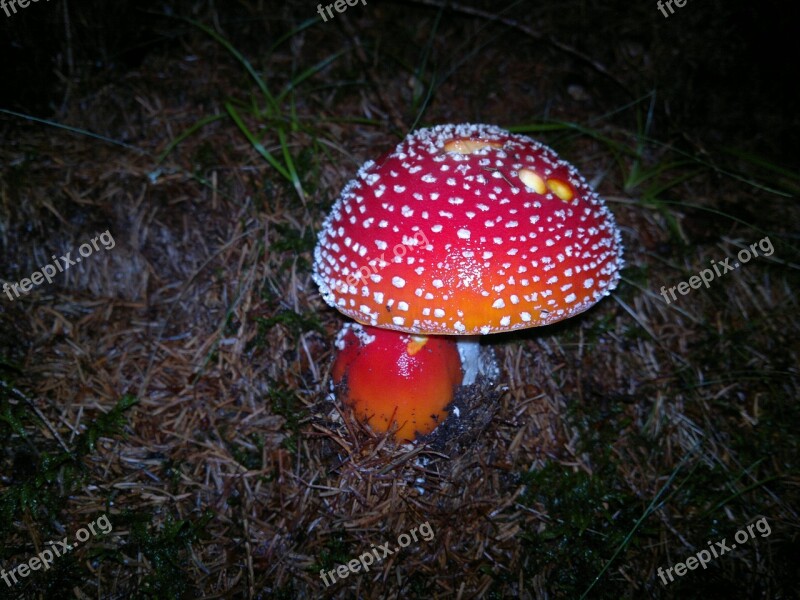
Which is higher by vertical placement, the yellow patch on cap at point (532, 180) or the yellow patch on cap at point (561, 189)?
the yellow patch on cap at point (532, 180)

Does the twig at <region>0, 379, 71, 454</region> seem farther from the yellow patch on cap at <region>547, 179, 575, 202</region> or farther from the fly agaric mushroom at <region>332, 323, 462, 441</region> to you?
the yellow patch on cap at <region>547, 179, 575, 202</region>

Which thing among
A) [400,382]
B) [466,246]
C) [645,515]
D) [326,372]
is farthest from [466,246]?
[645,515]

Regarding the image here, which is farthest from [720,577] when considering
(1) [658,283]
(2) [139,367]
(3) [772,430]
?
(2) [139,367]

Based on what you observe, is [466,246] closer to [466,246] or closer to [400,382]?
[466,246]

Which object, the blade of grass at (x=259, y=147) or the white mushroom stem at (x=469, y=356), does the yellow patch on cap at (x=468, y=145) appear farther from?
the blade of grass at (x=259, y=147)

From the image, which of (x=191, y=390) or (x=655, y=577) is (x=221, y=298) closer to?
(x=191, y=390)

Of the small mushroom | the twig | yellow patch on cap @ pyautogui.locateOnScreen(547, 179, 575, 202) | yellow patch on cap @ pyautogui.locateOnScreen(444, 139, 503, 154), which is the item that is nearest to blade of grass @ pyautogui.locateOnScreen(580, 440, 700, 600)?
the small mushroom

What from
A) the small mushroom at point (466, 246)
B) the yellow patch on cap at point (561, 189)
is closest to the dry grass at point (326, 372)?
the small mushroom at point (466, 246)
